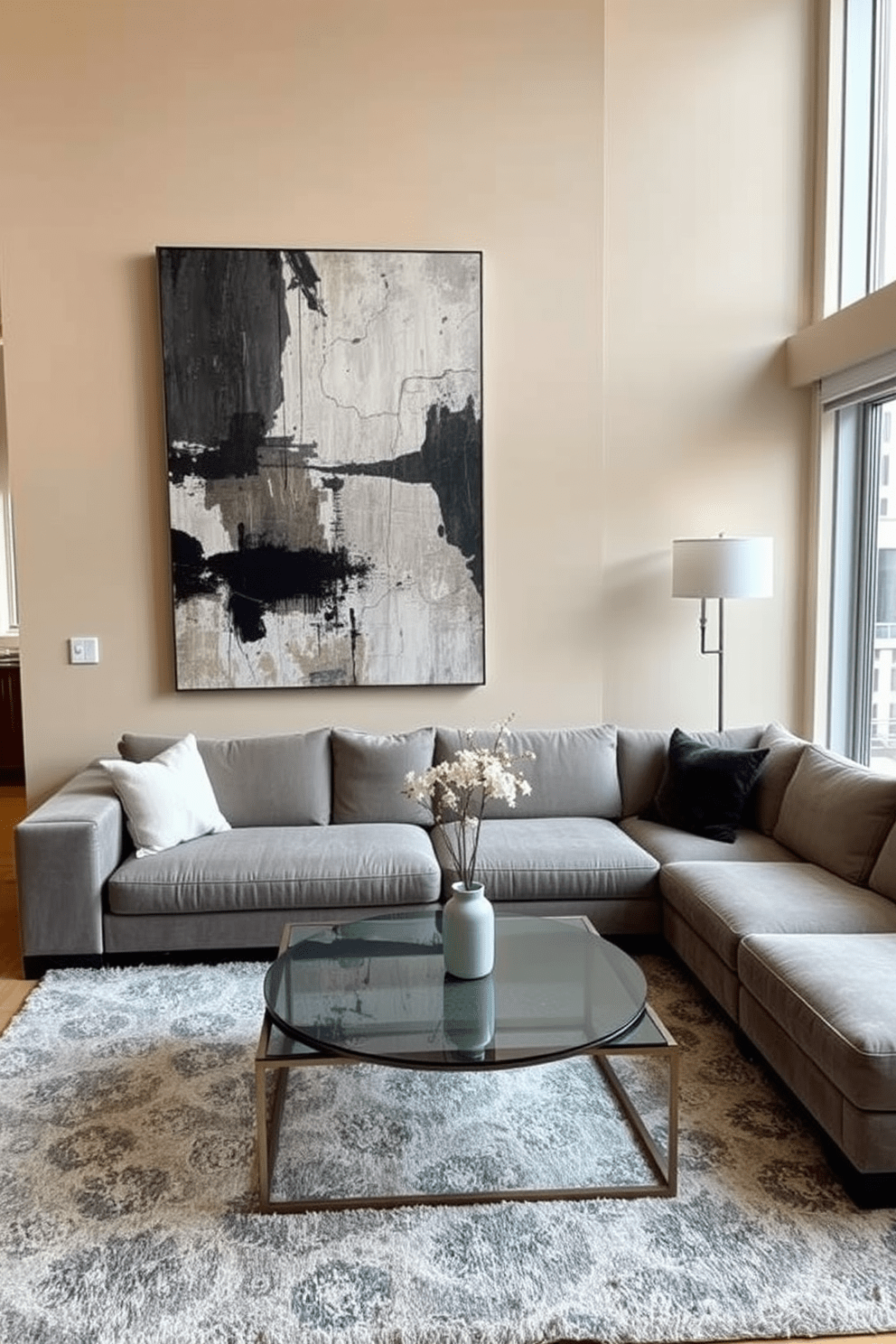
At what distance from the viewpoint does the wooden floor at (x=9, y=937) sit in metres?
3.24

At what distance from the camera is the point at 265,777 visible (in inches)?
155

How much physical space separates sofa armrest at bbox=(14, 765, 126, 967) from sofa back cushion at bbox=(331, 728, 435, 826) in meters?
0.96

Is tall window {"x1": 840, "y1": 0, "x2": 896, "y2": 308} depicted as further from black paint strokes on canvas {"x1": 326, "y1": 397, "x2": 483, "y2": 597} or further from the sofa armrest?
the sofa armrest

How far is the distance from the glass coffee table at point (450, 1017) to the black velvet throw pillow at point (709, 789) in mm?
1079

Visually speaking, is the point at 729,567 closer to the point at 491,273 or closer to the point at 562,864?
the point at 562,864

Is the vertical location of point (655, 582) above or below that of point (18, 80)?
below

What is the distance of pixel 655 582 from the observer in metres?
4.48

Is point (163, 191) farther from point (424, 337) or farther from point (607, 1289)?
point (607, 1289)

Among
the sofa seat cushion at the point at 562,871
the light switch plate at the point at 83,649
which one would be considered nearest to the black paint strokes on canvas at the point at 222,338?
the light switch plate at the point at 83,649

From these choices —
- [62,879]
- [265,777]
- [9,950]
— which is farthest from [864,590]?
[9,950]

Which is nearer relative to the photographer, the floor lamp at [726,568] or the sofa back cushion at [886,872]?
the sofa back cushion at [886,872]

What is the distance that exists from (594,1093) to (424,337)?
120 inches

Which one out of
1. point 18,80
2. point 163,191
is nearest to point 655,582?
point 163,191

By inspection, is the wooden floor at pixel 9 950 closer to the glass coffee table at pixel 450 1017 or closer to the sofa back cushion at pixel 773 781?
→ the glass coffee table at pixel 450 1017
